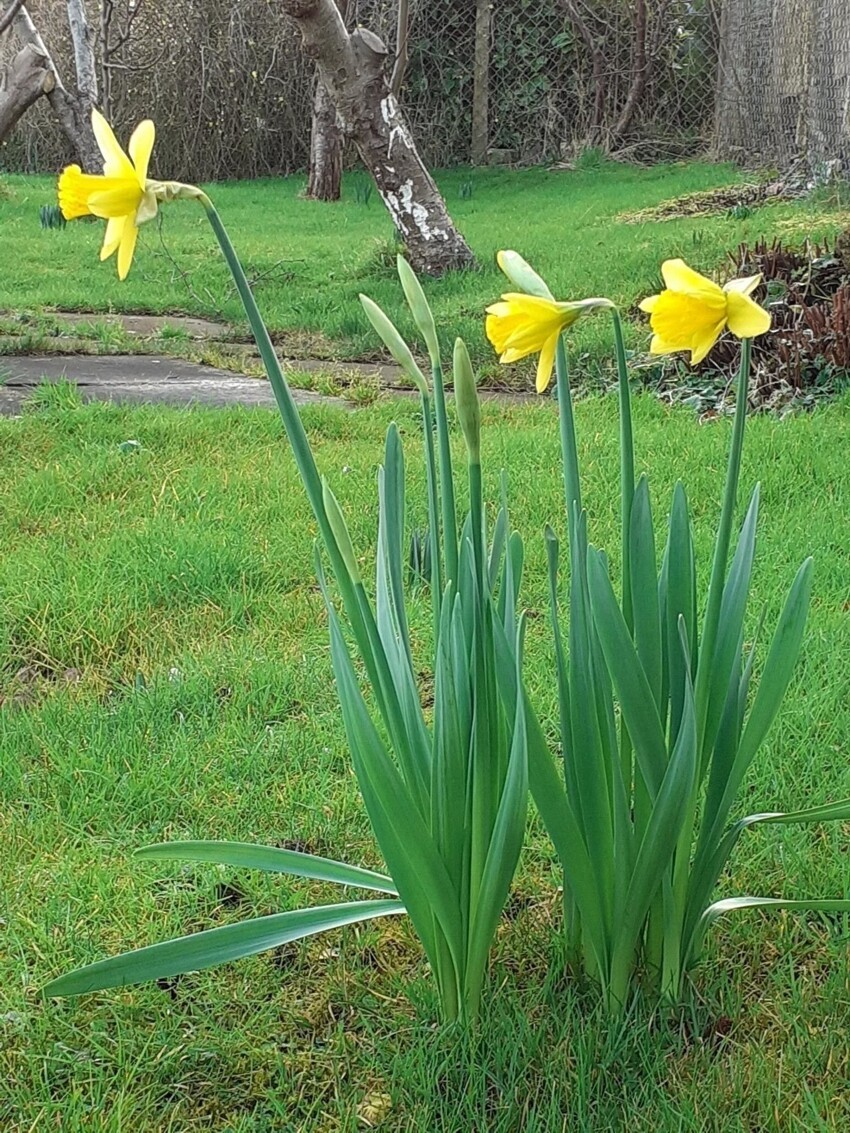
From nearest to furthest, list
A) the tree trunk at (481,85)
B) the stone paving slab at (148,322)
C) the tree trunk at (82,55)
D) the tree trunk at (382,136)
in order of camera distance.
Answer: the stone paving slab at (148,322)
the tree trunk at (382,136)
the tree trunk at (82,55)
the tree trunk at (481,85)

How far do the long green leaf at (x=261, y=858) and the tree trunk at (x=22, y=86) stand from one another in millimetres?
4126

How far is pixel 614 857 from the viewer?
120 cm

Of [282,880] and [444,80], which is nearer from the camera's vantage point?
[282,880]

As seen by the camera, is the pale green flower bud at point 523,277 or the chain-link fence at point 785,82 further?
the chain-link fence at point 785,82

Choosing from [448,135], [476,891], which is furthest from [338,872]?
[448,135]

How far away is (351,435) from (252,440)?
33 centimetres

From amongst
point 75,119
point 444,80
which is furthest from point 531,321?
point 444,80

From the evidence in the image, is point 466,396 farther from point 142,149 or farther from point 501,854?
point 501,854

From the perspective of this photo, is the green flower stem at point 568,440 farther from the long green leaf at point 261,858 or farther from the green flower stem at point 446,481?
the long green leaf at point 261,858

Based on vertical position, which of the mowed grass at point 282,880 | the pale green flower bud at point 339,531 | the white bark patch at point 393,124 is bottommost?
the mowed grass at point 282,880

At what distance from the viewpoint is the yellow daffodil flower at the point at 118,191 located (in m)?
0.98

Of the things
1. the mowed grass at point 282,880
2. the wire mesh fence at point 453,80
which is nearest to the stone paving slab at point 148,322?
the mowed grass at point 282,880

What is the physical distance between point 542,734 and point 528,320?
435 mm

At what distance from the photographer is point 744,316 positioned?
0.99 metres
